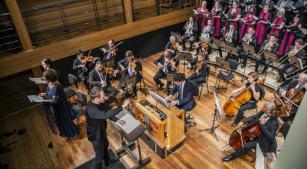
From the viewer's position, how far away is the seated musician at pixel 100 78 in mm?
6553

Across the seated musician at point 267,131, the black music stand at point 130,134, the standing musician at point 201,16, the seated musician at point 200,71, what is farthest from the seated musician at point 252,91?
the standing musician at point 201,16

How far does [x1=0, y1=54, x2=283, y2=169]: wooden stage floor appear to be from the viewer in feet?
16.8

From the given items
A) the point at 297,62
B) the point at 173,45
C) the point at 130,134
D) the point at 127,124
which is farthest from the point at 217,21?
the point at 130,134

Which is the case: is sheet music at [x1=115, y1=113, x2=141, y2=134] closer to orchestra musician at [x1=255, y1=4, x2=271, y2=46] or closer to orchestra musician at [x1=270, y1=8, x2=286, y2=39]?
orchestra musician at [x1=270, y1=8, x2=286, y2=39]

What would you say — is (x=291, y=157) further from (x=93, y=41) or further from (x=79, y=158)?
(x=93, y=41)

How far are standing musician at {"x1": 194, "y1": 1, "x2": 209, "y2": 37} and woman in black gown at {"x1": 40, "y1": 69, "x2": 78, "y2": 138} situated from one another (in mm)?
6180

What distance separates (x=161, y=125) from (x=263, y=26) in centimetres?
572

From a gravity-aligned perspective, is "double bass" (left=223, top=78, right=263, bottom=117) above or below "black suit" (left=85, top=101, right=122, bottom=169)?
below

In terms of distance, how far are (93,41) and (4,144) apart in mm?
3731

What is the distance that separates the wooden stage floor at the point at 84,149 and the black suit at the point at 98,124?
35.6 inches

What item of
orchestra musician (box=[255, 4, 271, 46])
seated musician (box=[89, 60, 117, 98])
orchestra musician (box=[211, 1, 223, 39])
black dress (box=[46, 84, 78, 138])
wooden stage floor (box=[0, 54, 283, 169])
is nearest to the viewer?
wooden stage floor (box=[0, 54, 283, 169])

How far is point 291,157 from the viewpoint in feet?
2.40

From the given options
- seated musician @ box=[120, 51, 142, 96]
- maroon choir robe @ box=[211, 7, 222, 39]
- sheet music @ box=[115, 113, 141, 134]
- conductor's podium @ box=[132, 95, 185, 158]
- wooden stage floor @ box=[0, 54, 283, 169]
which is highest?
maroon choir robe @ box=[211, 7, 222, 39]

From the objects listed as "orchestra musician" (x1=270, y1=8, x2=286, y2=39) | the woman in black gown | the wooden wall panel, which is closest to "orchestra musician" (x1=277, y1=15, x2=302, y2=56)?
"orchestra musician" (x1=270, y1=8, x2=286, y2=39)
